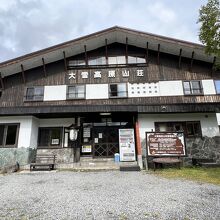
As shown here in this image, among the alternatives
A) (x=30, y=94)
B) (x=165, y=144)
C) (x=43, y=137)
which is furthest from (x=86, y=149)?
(x=30, y=94)

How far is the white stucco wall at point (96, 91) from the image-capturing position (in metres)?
12.7

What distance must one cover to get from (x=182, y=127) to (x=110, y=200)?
8.67 m

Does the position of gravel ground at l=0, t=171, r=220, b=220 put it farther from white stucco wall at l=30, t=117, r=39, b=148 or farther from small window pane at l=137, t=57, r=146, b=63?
small window pane at l=137, t=57, r=146, b=63

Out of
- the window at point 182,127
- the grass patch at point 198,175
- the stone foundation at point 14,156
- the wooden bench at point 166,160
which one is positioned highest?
the window at point 182,127

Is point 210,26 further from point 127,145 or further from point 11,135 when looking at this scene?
point 11,135

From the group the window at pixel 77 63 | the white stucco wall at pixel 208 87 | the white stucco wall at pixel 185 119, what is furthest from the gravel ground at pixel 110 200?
the window at pixel 77 63

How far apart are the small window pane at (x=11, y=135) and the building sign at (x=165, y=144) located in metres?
8.66

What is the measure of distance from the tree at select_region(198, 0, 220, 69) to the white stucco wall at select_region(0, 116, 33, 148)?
1152cm

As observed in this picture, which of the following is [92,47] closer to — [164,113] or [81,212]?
[164,113]

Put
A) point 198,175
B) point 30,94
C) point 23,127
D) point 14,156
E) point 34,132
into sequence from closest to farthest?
1. point 198,175
2. point 14,156
3. point 23,127
4. point 34,132
5. point 30,94

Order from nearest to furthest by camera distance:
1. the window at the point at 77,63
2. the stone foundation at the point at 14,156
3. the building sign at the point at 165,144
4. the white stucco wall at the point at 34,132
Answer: the building sign at the point at 165,144 < the stone foundation at the point at 14,156 < the white stucco wall at the point at 34,132 < the window at the point at 77,63

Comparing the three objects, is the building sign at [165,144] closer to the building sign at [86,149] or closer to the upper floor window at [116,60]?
the building sign at [86,149]

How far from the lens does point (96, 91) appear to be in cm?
1284

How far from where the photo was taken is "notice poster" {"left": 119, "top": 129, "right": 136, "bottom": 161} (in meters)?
11.8
